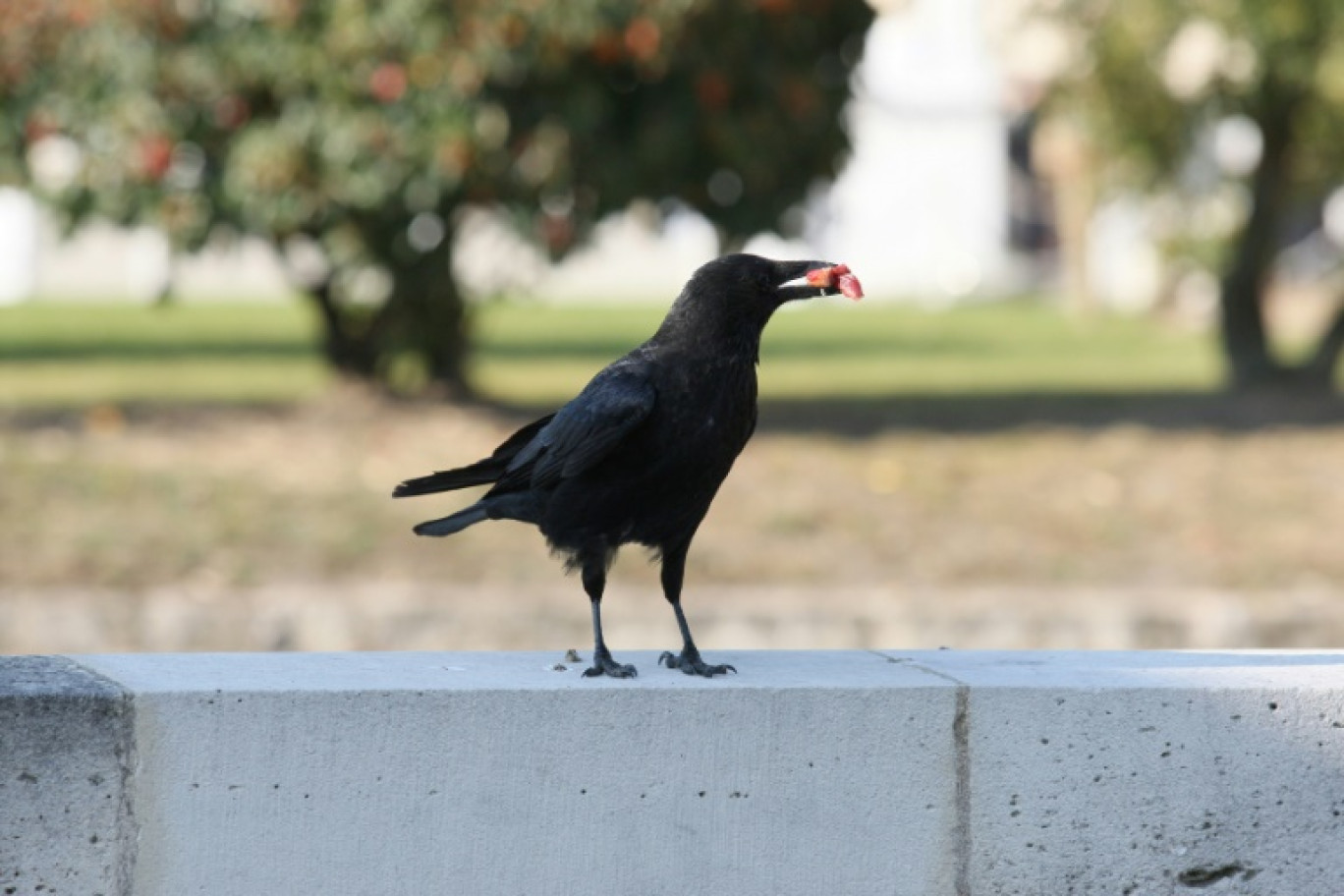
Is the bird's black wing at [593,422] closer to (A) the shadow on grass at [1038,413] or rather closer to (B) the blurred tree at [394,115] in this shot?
(B) the blurred tree at [394,115]

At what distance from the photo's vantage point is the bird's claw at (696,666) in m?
4.29

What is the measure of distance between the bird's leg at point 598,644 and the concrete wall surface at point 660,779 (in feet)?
0.21

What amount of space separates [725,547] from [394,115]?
123 inches

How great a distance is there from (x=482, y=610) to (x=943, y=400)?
6317 mm

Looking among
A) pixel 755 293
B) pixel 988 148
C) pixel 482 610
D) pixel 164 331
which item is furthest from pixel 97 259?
pixel 755 293

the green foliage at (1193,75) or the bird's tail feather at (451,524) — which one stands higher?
the green foliage at (1193,75)

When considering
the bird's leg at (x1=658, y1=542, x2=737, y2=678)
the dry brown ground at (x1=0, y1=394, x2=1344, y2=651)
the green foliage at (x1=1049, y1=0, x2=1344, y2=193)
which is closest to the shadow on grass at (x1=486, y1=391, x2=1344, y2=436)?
the dry brown ground at (x1=0, y1=394, x2=1344, y2=651)

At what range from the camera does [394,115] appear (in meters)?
11.3

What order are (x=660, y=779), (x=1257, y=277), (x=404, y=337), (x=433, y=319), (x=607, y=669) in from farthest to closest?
1. (x=1257, y=277)
2. (x=433, y=319)
3. (x=404, y=337)
4. (x=607, y=669)
5. (x=660, y=779)

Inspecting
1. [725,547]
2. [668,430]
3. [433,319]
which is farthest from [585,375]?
[668,430]

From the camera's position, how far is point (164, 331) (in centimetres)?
2252

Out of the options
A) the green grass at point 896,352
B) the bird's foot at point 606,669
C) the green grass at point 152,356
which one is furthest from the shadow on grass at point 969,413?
the bird's foot at point 606,669

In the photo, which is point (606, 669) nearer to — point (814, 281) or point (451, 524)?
point (451, 524)

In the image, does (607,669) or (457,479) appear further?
(457,479)
